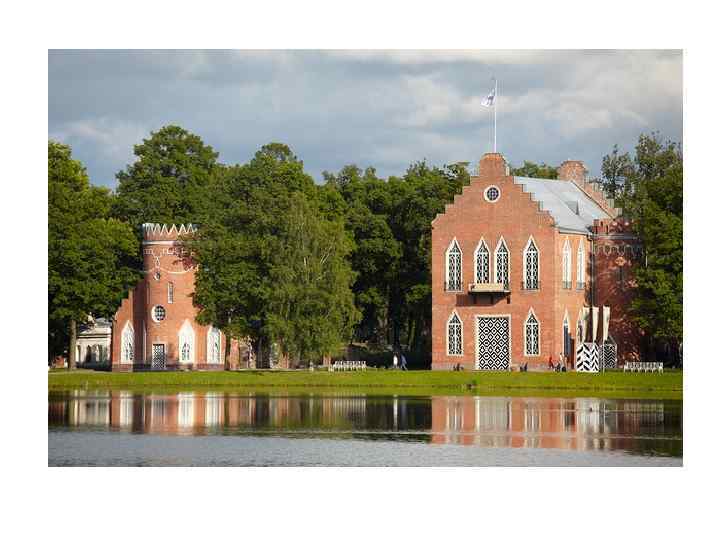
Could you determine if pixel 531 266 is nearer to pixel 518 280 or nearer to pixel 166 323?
pixel 518 280

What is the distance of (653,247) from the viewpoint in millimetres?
68125

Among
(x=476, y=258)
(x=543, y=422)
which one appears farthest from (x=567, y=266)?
(x=543, y=422)

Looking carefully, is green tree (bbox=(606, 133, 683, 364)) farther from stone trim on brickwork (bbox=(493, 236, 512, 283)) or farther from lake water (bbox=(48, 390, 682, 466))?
lake water (bbox=(48, 390, 682, 466))

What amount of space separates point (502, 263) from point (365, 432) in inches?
1238

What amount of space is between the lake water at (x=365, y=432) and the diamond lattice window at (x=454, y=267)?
17517 millimetres

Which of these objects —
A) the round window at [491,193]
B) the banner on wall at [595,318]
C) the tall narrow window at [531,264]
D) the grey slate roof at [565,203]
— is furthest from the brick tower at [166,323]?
the banner on wall at [595,318]

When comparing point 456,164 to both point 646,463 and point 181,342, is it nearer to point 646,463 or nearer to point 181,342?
point 181,342

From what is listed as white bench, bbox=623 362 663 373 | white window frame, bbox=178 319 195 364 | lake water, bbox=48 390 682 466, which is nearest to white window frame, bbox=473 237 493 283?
white bench, bbox=623 362 663 373

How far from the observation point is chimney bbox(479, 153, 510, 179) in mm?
71312

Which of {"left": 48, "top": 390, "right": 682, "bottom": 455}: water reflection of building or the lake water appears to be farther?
{"left": 48, "top": 390, "right": 682, "bottom": 455}: water reflection of building

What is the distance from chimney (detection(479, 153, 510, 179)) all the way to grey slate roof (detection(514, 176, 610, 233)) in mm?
1153

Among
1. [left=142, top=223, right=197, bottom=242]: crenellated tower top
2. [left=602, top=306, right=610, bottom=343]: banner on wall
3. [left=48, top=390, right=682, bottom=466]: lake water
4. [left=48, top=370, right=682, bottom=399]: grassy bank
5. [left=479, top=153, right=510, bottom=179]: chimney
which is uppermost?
[left=479, top=153, right=510, bottom=179]: chimney

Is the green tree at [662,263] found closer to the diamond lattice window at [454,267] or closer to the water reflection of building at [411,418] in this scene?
the diamond lattice window at [454,267]
